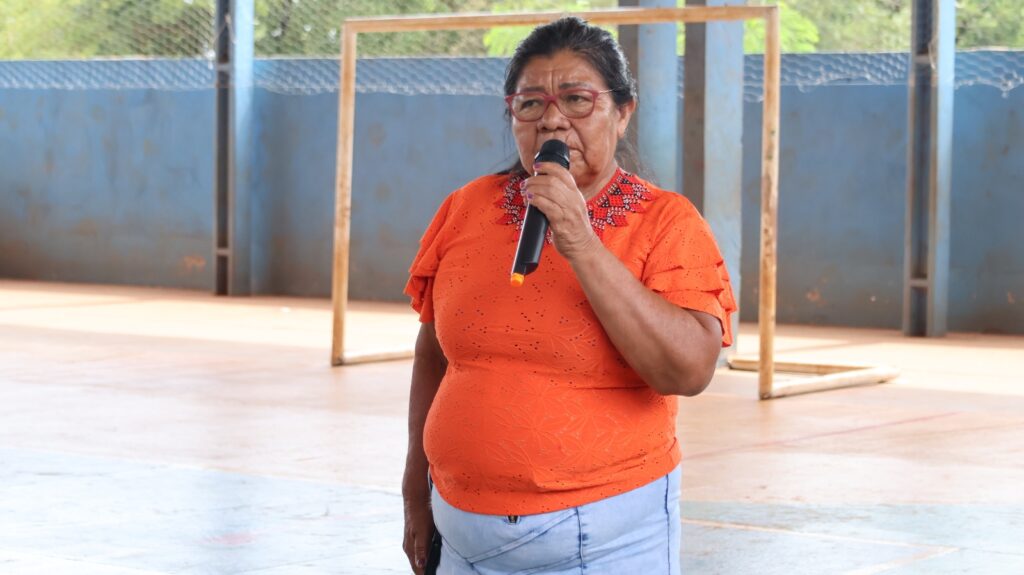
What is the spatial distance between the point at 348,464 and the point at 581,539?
461cm

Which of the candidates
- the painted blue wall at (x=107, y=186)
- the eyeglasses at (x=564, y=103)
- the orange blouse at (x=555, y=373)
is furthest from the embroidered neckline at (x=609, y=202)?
the painted blue wall at (x=107, y=186)

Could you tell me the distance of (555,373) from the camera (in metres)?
2.57

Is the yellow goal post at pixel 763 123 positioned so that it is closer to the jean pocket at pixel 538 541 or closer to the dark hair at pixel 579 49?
the dark hair at pixel 579 49

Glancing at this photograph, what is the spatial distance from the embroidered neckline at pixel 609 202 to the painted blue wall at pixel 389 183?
38.0 feet

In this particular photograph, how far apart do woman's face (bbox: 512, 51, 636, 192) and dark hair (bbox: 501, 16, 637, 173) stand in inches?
0.5

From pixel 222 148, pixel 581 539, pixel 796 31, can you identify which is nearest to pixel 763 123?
pixel 581 539

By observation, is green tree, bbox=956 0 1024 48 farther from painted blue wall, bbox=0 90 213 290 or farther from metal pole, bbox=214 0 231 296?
painted blue wall, bbox=0 90 213 290

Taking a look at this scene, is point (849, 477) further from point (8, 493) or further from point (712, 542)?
point (8, 493)

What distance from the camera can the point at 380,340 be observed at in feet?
42.3

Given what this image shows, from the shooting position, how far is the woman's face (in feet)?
8.69

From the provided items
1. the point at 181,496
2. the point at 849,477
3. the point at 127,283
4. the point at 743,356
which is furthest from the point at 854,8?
the point at 181,496

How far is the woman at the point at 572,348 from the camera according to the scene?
8.18ft

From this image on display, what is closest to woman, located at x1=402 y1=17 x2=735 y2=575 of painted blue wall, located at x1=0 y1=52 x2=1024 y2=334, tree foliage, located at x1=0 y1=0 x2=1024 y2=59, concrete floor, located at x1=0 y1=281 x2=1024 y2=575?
concrete floor, located at x1=0 y1=281 x2=1024 y2=575

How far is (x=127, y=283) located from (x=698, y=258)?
16.6 m
